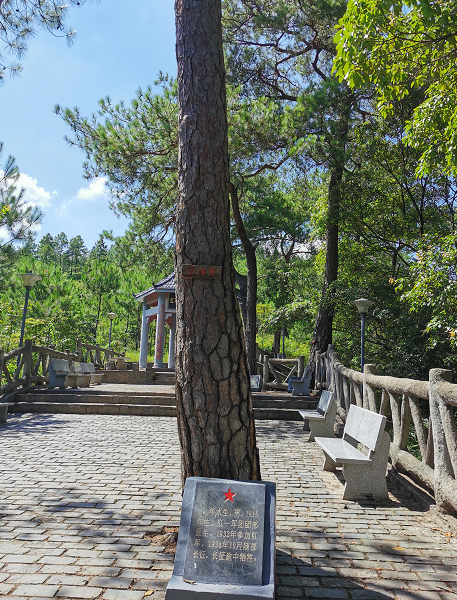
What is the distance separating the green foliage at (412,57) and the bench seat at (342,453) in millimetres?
3895

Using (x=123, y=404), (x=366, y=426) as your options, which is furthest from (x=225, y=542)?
(x=123, y=404)

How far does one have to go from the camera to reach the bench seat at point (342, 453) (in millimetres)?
4562

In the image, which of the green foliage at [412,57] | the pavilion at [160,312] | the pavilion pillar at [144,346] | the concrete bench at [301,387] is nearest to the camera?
the green foliage at [412,57]

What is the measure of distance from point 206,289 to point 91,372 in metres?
12.9

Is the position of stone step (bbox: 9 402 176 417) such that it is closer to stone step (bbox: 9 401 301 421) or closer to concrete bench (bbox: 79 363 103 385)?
stone step (bbox: 9 401 301 421)

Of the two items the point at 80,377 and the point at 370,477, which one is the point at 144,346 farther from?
the point at 370,477

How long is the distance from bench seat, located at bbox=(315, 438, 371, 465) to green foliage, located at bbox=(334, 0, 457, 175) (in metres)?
3.89

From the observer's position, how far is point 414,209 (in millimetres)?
15766

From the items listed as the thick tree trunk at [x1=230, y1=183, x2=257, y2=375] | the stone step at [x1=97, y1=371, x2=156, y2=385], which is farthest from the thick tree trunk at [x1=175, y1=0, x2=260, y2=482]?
the stone step at [x1=97, y1=371, x2=156, y2=385]

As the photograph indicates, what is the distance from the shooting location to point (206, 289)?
330 centimetres

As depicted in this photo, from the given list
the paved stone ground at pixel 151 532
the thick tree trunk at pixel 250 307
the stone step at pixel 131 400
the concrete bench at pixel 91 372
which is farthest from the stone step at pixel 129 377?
the paved stone ground at pixel 151 532

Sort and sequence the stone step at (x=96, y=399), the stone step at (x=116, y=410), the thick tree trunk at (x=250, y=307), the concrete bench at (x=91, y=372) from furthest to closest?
1. the thick tree trunk at (x=250, y=307)
2. the concrete bench at (x=91, y=372)
3. the stone step at (x=96, y=399)
4. the stone step at (x=116, y=410)

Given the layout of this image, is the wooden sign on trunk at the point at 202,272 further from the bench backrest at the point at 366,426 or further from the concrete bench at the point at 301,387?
the concrete bench at the point at 301,387

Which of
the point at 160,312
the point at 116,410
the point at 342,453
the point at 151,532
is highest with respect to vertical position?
the point at 160,312
